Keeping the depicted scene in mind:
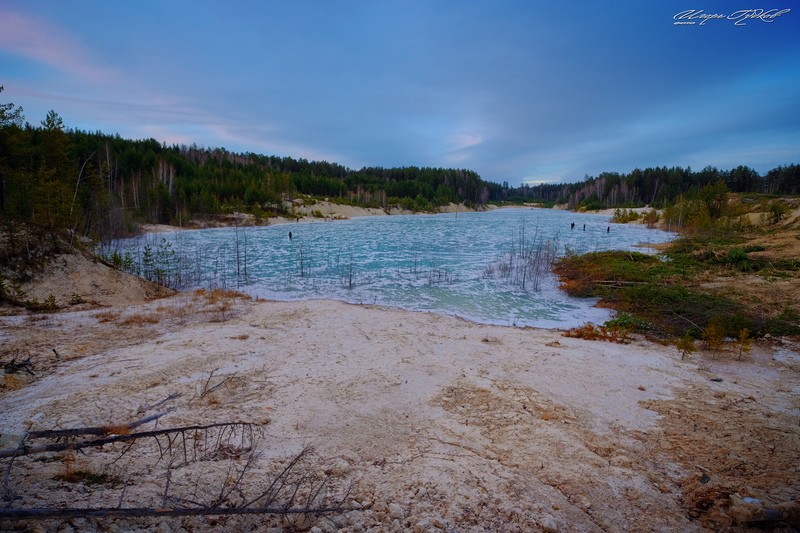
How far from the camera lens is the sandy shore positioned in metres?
2.90

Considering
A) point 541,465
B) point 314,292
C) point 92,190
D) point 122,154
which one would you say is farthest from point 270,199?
point 541,465

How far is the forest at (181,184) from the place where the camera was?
19812 millimetres

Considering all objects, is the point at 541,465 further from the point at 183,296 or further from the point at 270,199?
the point at 270,199

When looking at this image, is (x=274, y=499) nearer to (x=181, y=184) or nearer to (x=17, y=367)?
(x=17, y=367)

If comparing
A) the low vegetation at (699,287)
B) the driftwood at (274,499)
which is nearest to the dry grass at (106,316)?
the driftwood at (274,499)

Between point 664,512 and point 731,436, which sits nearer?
point 664,512

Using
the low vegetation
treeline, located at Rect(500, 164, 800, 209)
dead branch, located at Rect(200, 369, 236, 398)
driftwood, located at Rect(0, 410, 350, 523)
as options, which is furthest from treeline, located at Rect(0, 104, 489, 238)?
treeline, located at Rect(500, 164, 800, 209)

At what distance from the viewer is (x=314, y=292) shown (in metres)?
14.5

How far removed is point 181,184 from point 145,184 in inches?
315

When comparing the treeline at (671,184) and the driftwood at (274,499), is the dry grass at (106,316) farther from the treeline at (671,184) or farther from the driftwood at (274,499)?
the treeline at (671,184)

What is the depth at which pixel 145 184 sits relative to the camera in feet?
175

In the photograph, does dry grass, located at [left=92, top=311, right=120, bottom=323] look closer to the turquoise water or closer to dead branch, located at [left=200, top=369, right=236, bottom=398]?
the turquoise water

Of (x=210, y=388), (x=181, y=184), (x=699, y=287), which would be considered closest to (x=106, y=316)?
(x=210, y=388)

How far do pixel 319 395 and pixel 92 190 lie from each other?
33636 mm
